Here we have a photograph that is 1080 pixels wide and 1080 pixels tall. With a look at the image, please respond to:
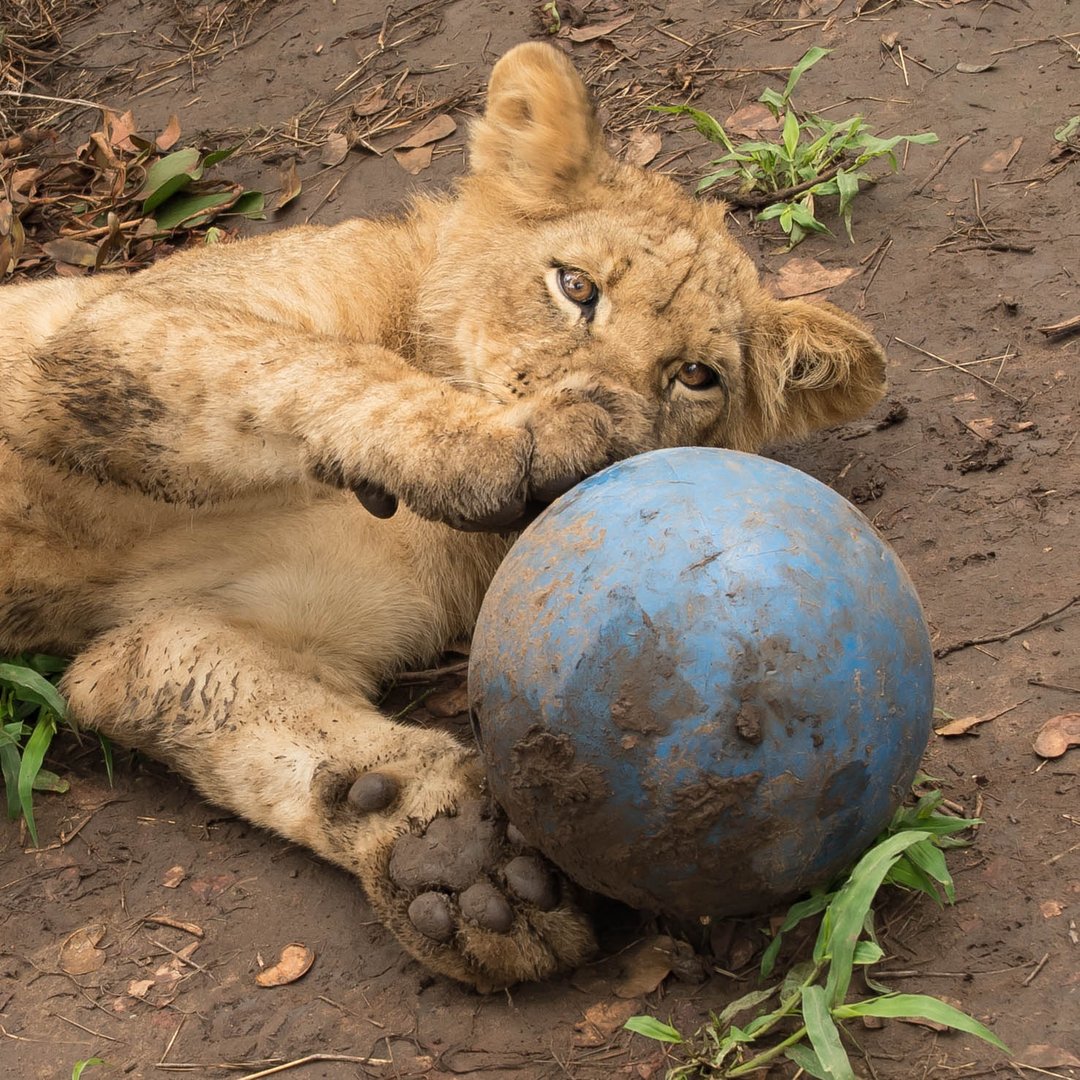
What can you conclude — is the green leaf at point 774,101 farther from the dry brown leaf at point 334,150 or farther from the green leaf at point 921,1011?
the green leaf at point 921,1011

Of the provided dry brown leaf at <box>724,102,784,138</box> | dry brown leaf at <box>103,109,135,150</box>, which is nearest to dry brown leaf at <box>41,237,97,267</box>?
dry brown leaf at <box>103,109,135,150</box>

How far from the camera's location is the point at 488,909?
10.6 feet

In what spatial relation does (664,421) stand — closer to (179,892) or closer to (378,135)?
(179,892)

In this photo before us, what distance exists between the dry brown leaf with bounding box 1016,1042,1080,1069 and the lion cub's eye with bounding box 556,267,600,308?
8.89 feet

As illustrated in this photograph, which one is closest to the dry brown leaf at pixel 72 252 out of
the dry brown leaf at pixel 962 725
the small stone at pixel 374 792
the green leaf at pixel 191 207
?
the green leaf at pixel 191 207

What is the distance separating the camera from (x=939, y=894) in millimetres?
3248

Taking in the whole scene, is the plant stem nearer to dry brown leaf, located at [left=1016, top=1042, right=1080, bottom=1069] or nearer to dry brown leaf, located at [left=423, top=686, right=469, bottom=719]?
dry brown leaf, located at [left=1016, top=1042, right=1080, bottom=1069]

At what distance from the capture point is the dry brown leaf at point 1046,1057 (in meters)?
2.74

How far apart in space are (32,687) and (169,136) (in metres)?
4.59

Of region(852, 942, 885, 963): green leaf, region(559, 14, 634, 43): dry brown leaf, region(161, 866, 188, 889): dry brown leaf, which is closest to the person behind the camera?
region(852, 942, 885, 963): green leaf

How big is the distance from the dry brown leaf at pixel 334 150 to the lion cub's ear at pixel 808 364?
3649 mm

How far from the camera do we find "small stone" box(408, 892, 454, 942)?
3.27 meters

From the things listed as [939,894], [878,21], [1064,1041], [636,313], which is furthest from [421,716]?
[878,21]

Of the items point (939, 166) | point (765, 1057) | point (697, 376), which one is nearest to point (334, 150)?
point (939, 166)
